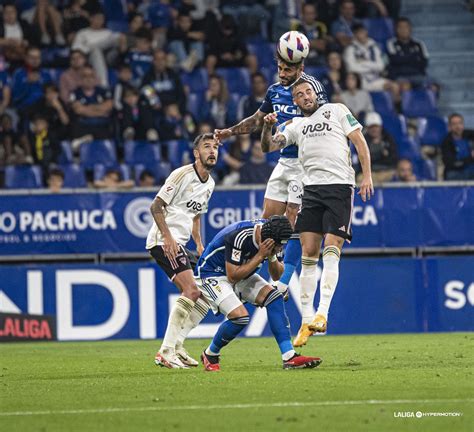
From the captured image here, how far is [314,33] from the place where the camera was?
2177 centimetres

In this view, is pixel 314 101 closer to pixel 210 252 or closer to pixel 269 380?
pixel 210 252

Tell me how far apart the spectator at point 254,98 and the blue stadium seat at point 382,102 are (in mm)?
2003

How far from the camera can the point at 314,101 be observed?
11.5 m

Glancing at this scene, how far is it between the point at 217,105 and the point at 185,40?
Result: 2.15 meters

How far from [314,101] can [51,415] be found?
188 inches

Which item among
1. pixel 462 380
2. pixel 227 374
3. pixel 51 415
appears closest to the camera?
pixel 51 415

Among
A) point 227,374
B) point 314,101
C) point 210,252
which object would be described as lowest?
point 227,374

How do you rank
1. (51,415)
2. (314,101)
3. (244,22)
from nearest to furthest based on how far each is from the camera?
(51,415), (314,101), (244,22)

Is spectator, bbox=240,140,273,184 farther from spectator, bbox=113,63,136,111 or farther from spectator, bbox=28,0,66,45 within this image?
spectator, bbox=28,0,66,45

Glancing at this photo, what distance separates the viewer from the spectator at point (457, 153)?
1894 cm

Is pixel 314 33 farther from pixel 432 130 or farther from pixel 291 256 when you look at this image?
pixel 291 256

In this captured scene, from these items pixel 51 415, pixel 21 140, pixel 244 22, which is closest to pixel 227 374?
pixel 51 415

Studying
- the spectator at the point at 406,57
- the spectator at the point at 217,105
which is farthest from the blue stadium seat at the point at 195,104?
the spectator at the point at 406,57

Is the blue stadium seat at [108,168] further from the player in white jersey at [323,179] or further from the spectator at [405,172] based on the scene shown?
the player in white jersey at [323,179]
